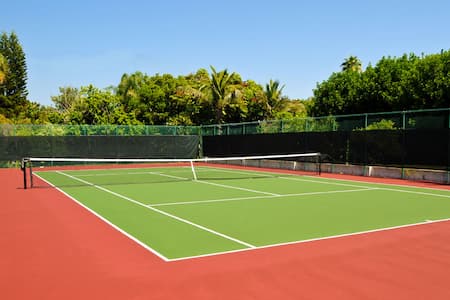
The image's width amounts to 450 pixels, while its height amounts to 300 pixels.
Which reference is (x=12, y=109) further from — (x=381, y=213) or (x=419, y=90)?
(x=381, y=213)

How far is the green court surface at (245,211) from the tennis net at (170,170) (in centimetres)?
249

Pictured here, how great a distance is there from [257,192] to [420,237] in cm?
638

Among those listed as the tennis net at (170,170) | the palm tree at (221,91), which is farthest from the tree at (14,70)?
the tennis net at (170,170)

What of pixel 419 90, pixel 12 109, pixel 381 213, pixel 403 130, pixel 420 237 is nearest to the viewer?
pixel 420 237

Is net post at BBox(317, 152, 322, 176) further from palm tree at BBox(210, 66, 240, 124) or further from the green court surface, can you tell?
palm tree at BBox(210, 66, 240, 124)

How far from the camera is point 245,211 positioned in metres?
9.70

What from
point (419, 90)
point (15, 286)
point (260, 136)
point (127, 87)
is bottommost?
point (15, 286)

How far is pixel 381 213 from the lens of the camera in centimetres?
948

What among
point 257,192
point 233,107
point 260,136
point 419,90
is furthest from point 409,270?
point 233,107

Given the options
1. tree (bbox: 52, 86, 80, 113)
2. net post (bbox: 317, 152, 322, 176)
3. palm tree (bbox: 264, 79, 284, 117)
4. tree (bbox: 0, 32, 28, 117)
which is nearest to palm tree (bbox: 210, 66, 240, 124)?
palm tree (bbox: 264, 79, 284, 117)

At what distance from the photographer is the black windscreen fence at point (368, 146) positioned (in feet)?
51.3

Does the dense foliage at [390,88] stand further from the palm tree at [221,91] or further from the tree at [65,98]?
the tree at [65,98]

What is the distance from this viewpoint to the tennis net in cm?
1784

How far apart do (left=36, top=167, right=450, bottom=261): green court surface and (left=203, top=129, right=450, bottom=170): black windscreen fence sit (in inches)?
87.2
